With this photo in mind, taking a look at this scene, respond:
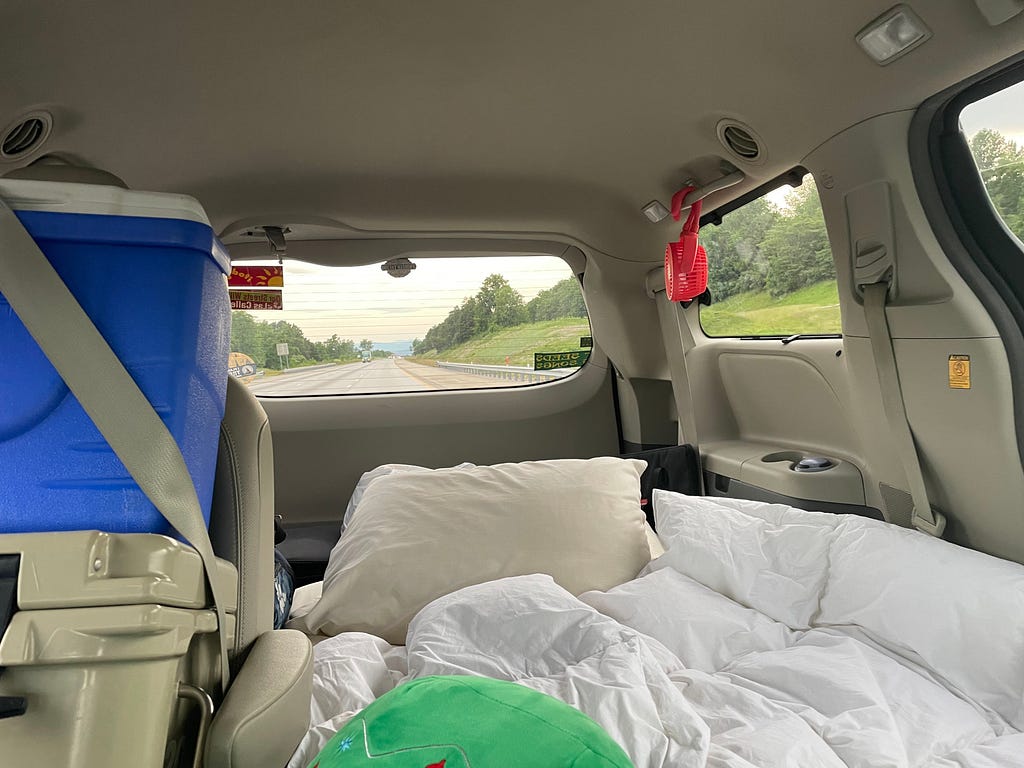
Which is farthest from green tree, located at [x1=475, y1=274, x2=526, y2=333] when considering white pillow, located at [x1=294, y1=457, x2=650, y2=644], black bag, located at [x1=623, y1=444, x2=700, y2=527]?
white pillow, located at [x1=294, y1=457, x2=650, y2=644]

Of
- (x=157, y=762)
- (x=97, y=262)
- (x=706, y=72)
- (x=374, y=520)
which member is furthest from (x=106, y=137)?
(x=157, y=762)

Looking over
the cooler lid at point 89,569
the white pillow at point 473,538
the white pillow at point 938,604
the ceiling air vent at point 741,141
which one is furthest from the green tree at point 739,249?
the cooler lid at point 89,569

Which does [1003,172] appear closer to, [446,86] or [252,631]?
[446,86]

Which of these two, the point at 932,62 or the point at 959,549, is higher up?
the point at 932,62

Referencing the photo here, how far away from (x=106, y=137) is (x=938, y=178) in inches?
90.0

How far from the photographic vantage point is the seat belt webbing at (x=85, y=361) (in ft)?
2.66

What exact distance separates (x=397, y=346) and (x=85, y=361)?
2726mm

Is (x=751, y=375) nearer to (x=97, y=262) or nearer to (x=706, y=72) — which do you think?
(x=706, y=72)

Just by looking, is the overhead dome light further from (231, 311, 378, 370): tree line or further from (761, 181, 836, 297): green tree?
(231, 311, 378, 370): tree line

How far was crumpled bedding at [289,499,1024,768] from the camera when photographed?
1158 mm

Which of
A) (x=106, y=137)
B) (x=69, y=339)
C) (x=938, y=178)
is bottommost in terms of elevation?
(x=69, y=339)

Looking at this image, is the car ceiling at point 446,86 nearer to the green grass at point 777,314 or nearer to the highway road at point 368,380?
the green grass at point 777,314

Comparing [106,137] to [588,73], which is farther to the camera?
[106,137]

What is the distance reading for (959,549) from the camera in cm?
159
